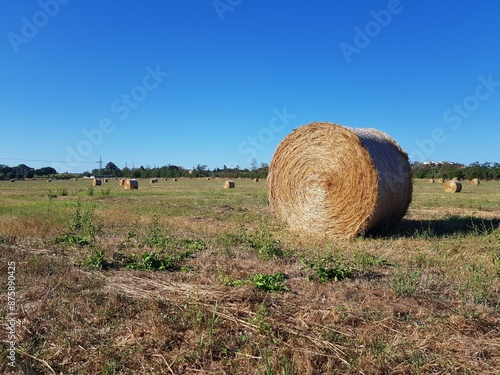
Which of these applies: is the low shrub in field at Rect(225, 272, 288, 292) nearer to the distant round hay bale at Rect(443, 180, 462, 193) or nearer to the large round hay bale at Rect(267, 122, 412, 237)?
the large round hay bale at Rect(267, 122, 412, 237)

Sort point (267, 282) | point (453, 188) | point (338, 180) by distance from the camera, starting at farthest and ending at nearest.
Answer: point (453, 188) → point (338, 180) → point (267, 282)

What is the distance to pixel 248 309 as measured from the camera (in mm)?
3941

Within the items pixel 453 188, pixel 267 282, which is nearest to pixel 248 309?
pixel 267 282

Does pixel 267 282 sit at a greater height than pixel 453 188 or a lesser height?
lesser

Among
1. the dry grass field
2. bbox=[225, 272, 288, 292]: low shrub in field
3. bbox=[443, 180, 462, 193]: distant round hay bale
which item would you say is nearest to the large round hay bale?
the dry grass field

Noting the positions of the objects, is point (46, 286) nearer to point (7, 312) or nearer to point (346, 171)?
point (7, 312)

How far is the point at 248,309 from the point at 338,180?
5.74 metres

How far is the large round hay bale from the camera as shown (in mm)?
8664

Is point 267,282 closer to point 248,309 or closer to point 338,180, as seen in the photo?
point 248,309

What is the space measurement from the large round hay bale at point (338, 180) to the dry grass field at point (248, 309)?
1.75 meters

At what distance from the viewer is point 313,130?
31.6 feet

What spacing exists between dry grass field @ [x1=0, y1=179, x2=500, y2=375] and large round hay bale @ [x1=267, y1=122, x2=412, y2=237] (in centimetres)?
175

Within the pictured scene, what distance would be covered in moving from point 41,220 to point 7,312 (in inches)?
247

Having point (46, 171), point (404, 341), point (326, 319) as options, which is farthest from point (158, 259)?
point (46, 171)
